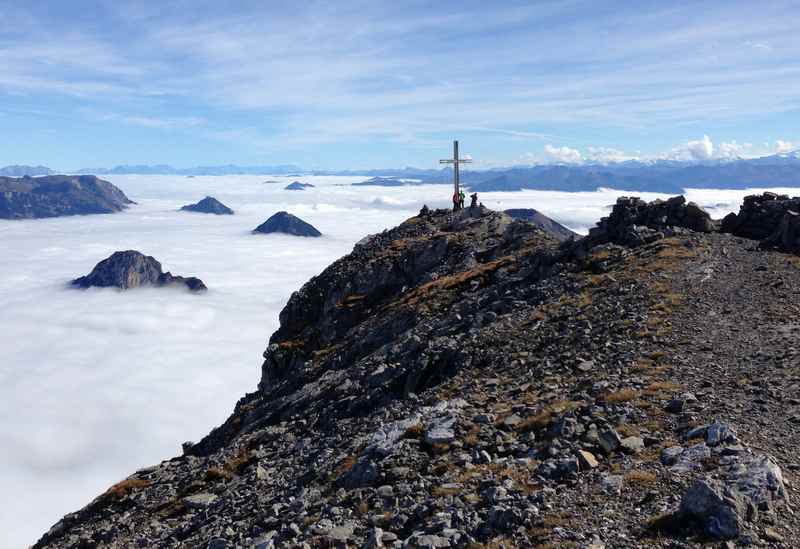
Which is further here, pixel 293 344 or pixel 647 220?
pixel 293 344

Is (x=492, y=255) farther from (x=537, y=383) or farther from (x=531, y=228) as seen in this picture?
(x=537, y=383)

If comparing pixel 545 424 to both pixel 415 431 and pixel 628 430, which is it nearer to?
pixel 628 430

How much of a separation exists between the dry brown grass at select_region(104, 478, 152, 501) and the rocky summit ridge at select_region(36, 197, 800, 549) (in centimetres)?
14

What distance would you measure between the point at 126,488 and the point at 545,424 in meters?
27.5

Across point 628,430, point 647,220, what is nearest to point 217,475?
point 628,430

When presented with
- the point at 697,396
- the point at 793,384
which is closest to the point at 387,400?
the point at 697,396

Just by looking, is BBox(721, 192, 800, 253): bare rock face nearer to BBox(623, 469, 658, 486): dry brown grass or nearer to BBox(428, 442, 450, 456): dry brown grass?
BBox(623, 469, 658, 486): dry brown grass

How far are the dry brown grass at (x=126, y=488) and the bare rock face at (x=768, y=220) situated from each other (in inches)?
1613

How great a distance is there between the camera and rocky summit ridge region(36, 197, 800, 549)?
13.4 meters

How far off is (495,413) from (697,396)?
21.5 ft

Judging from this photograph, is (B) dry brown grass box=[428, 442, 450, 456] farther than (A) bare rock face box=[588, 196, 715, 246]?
No

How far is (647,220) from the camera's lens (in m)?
41.8

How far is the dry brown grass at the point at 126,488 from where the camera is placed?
32.9 meters

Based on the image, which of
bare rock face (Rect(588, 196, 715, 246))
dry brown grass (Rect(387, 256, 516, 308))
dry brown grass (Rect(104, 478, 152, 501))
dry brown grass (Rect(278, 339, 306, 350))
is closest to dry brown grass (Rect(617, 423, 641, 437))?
bare rock face (Rect(588, 196, 715, 246))
